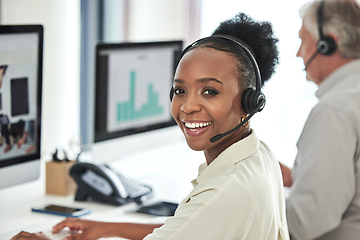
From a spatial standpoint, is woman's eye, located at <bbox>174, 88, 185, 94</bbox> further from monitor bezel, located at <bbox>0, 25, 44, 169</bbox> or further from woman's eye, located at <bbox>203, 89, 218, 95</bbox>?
monitor bezel, located at <bbox>0, 25, 44, 169</bbox>

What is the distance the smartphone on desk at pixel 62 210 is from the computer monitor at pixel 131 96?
0.36 meters

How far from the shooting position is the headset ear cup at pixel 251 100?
118cm

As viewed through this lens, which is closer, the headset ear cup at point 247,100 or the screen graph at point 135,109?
the headset ear cup at point 247,100

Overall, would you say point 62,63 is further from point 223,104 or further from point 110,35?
point 223,104

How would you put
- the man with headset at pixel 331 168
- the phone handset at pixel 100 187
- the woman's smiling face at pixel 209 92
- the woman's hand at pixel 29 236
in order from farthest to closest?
the phone handset at pixel 100 187, the man with headset at pixel 331 168, the woman's hand at pixel 29 236, the woman's smiling face at pixel 209 92

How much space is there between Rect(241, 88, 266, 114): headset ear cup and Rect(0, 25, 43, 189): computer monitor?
0.80m

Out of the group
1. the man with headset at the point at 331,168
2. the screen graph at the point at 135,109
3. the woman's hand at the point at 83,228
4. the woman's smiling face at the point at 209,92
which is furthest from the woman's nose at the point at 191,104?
the screen graph at the point at 135,109

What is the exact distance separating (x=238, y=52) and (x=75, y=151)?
1172 mm

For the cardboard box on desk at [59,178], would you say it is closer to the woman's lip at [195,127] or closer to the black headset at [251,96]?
the woman's lip at [195,127]

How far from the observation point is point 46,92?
2400 millimetres

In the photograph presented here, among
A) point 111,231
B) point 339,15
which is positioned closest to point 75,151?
point 111,231

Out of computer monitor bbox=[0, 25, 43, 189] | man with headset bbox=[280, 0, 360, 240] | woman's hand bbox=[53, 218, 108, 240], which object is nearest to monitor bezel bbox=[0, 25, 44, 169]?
computer monitor bbox=[0, 25, 43, 189]

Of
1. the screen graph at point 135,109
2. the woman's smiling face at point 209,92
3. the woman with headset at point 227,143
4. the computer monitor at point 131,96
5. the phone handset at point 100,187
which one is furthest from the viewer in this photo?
the screen graph at point 135,109

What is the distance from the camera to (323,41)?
1798 mm
